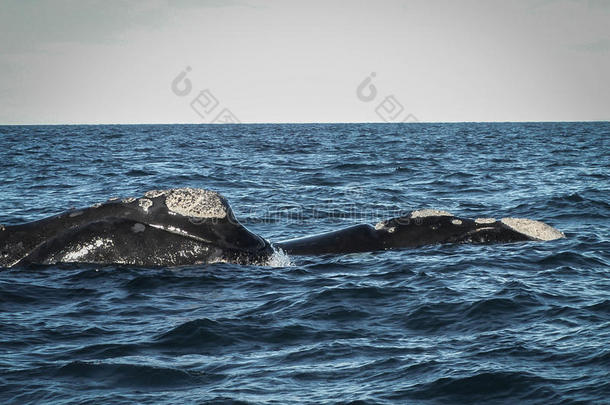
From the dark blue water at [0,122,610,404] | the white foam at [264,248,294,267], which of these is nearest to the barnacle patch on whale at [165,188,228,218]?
the dark blue water at [0,122,610,404]

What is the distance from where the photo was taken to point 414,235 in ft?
44.8

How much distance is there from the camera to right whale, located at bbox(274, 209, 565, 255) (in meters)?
13.5

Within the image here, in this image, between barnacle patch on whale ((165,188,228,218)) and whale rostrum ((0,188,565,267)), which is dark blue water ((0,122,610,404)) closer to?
whale rostrum ((0,188,565,267))

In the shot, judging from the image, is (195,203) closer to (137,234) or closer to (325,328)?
(137,234)

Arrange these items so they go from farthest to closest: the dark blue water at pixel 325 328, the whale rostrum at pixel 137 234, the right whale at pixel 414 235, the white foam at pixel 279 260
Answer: the right whale at pixel 414 235 → the white foam at pixel 279 260 → the whale rostrum at pixel 137 234 → the dark blue water at pixel 325 328

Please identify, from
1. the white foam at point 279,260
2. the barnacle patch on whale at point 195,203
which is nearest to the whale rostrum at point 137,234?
the barnacle patch on whale at point 195,203

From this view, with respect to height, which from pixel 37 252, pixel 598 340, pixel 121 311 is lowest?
pixel 598 340

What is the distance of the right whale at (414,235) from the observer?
1345cm

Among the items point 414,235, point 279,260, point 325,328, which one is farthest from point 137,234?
point 414,235

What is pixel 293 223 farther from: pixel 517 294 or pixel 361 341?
pixel 361 341

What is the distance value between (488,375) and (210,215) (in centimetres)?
569

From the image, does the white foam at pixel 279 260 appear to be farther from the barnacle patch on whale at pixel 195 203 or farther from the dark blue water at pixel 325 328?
the barnacle patch on whale at pixel 195 203

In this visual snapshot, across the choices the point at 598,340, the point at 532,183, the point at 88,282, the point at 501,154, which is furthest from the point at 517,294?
the point at 501,154

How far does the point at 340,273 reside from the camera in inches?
462
